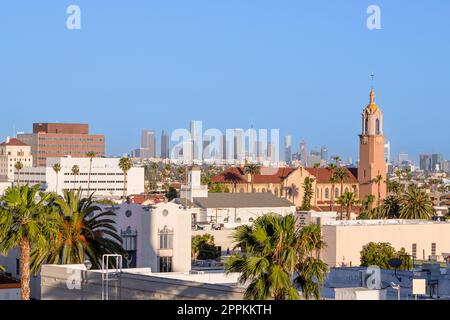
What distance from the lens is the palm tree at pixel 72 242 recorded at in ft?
144

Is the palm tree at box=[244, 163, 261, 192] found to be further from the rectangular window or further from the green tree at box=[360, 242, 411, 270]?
the rectangular window

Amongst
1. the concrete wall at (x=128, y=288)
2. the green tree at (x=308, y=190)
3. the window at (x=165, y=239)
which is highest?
the green tree at (x=308, y=190)

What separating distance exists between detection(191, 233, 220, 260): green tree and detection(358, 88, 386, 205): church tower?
296 feet

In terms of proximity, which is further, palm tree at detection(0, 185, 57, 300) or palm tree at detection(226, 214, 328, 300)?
palm tree at detection(0, 185, 57, 300)

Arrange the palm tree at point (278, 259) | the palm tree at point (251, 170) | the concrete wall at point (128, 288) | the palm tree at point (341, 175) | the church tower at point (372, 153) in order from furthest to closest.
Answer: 1. the palm tree at point (251, 170)
2. the church tower at point (372, 153)
3. the palm tree at point (341, 175)
4. the concrete wall at point (128, 288)
5. the palm tree at point (278, 259)

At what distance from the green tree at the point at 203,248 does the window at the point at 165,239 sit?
91.6ft

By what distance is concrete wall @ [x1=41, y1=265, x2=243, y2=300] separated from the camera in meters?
31.2

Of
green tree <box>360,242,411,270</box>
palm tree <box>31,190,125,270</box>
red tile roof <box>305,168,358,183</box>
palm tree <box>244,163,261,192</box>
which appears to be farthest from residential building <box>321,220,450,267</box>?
palm tree <box>244,163,261,192</box>

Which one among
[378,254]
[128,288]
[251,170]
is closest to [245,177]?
[251,170]

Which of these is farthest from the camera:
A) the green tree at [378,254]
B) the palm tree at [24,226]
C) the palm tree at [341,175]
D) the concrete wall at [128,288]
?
the palm tree at [341,175]

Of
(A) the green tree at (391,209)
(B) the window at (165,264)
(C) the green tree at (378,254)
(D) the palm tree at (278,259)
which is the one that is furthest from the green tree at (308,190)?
(D) the palm tree at (278,259)

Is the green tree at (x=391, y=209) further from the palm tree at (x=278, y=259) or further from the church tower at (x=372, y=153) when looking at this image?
the palm tree at (x=278, y=259)

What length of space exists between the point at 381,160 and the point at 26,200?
467ft
